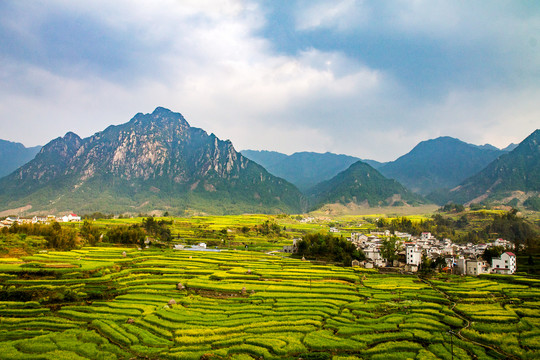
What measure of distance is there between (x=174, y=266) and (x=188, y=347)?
30.5 metres

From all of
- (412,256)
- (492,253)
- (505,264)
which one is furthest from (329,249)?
(505,264)

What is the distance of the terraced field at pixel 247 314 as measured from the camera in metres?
23.3

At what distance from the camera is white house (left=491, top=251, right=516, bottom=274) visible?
60.3m

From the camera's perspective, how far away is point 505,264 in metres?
60.9

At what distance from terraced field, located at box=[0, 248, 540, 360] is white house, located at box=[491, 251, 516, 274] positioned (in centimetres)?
1150

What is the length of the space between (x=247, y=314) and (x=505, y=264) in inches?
2138

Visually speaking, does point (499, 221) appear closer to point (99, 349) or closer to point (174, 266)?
point (174, 266)

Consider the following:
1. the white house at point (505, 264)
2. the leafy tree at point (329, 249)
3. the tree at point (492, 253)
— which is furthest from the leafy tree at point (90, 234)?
the tree at point (492, 253)

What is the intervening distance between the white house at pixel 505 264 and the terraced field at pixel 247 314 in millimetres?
11504

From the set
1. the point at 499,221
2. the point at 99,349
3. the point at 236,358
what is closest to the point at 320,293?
the point at 236,358

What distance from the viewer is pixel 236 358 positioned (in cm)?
2175

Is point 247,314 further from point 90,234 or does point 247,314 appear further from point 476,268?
point 90,234

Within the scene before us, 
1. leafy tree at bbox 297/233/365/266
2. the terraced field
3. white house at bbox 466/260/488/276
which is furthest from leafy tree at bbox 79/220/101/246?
white house at bbox 466/260/488/276

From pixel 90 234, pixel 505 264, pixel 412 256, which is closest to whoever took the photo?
pixel 505 264
